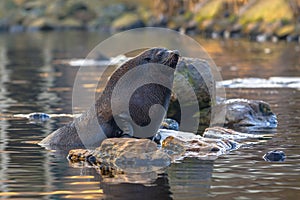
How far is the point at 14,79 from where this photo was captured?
113ft

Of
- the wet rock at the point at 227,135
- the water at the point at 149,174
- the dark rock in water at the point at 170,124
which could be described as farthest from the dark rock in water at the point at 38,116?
the wet rock at the point at 227,135

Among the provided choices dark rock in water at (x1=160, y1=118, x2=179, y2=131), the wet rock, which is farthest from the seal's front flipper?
dark rock in water at (x1=160, y1=118, x2=179, y2=131)

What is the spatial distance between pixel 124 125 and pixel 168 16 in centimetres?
7436

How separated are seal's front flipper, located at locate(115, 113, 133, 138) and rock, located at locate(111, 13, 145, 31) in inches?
2965

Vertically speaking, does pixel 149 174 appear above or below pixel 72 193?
above

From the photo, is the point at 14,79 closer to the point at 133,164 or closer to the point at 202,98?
the point at 202,98

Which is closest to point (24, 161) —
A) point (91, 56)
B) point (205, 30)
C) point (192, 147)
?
point (192, 147)

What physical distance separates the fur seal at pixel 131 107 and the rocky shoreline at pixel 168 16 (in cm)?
4878

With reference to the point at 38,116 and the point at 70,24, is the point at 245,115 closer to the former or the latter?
the point at 38,116

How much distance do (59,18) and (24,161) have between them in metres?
92.1

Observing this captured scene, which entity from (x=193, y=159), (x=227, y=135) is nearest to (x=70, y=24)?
(x=227, y=135)

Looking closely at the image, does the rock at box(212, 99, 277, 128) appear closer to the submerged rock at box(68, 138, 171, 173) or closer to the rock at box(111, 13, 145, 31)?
the submerged rock at box(68, 138, 171, 173)

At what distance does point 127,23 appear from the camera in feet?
303

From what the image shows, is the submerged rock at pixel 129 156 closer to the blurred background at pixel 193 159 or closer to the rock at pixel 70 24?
the blurred background at pixel 193 159
